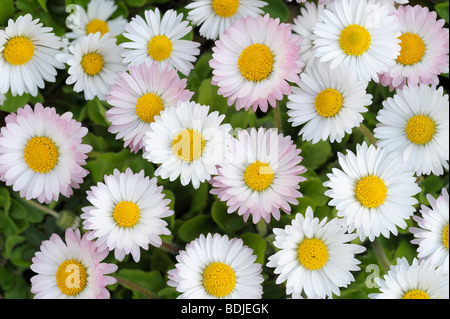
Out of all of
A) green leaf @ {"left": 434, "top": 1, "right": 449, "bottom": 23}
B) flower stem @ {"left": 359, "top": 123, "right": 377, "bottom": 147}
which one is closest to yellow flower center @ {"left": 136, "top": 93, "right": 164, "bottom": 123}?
flower stem @ {"left": 359, "top": 123, "right": 377, "bottom": 147}

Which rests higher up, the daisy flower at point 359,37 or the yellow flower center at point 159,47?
the yellow flower center at point 159,47

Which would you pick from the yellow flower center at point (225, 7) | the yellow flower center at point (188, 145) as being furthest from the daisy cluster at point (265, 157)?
the yellow flower center at point (225, 7)

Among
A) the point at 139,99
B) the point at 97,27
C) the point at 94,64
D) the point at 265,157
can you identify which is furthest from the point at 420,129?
the point at 97,27

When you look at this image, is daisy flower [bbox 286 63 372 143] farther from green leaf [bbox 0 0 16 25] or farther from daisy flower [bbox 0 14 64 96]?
green leaf [bbox 0 0 16 25]

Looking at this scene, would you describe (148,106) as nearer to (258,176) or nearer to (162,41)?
(162,41)

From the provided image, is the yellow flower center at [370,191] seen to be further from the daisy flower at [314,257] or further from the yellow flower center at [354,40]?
the yellow flower center at [354,40]

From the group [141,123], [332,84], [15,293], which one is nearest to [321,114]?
[332,84]
